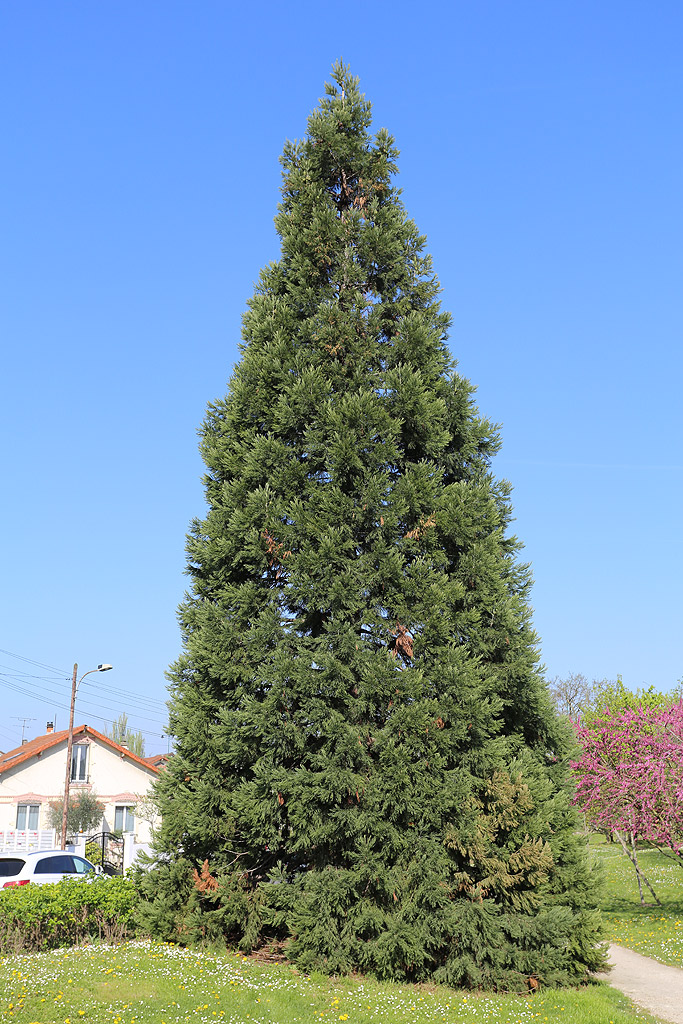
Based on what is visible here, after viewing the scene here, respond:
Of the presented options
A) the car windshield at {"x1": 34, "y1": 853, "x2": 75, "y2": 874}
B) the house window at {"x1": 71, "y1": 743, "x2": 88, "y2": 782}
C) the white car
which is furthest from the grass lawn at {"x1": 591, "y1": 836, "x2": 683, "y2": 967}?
the house window at {"x1": 71, "y1": 743, "x2": 88, "y2": 782}

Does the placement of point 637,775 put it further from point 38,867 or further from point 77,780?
point 77,780

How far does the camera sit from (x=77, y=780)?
148ft

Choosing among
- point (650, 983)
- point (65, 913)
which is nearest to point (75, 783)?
point (65, 913)

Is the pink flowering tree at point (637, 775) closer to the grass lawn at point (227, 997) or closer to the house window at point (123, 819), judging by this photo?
the grass lawn at point (227, 997)

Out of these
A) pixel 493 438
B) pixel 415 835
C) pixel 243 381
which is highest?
pixel 243 381

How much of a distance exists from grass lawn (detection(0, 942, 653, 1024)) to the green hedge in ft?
2.50

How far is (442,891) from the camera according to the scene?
10562 mm

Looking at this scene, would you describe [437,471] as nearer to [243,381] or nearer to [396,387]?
[396,387]

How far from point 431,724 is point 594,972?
4382 mm

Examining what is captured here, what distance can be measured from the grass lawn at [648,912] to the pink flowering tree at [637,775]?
Result: 3.92ft

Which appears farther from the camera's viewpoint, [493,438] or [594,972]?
[493,438]

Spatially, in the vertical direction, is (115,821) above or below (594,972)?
above

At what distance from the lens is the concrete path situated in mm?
10172

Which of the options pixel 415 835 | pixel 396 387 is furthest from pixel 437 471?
pixel 415 835
